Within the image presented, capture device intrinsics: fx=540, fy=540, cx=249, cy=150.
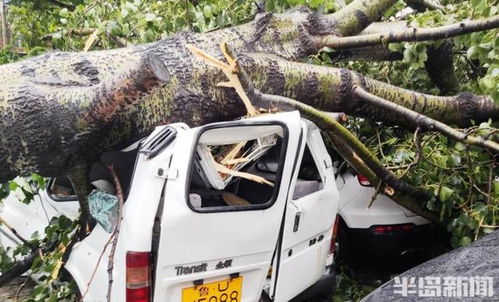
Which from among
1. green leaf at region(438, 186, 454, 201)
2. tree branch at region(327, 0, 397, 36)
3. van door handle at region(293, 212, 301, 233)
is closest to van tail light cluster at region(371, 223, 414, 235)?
green leaf at region(438, 186, 454, 201)

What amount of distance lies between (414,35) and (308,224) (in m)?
1.51

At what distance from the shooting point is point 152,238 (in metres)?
2.52

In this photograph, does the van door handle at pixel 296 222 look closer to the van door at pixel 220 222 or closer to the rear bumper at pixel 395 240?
the van door at pixel 220 222

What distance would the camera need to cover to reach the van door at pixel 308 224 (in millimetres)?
3084

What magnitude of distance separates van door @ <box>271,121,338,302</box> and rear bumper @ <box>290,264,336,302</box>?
0.12ft

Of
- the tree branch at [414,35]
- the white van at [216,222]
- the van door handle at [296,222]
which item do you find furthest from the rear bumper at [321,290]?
the tree branch at [414,35]

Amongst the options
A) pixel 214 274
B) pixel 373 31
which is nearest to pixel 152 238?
pixel 214 274

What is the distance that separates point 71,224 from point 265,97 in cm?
145

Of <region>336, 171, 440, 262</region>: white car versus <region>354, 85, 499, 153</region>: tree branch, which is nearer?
<region>354, 85, 499, 153</region>: tree branch

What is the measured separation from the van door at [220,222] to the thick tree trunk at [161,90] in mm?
361

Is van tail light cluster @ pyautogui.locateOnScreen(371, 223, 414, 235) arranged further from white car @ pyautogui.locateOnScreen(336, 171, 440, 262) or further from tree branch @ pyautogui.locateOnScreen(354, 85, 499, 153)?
tree branch @ pyautogui.locateOnScreen(354, 85, 499, 153)

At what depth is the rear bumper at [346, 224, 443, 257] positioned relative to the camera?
434 centimetres

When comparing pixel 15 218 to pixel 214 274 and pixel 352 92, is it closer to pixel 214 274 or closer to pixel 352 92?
pixel 214 274

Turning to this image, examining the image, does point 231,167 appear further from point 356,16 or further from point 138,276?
point 356,16
